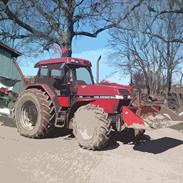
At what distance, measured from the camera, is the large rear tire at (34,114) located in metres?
10.9

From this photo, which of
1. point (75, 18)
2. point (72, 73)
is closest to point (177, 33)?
point (75, 18)

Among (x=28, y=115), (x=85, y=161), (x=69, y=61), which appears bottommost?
(x=85, y=161)

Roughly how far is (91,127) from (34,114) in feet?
8.81

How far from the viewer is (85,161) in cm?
845

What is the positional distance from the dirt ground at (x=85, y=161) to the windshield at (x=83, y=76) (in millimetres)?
1635

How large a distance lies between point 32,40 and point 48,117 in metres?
13.1

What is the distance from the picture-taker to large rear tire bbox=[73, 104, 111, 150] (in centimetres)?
955

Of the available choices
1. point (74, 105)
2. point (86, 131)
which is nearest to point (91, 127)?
point (86, 131)

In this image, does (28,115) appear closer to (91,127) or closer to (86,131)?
(86,131)

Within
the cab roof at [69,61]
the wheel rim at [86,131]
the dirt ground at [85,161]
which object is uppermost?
the cab roof at [69,61]

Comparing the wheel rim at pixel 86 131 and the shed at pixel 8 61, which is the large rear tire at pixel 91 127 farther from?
the shed at pixel 8 61

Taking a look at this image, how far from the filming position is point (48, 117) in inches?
428

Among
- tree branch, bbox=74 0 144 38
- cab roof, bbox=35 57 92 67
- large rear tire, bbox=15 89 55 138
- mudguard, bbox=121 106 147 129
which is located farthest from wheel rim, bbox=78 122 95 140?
tree branch, bbox=74 0 144 38

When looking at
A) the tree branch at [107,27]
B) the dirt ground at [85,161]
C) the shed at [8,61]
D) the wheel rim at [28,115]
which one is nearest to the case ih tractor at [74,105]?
the wheel rim at [28,115]
